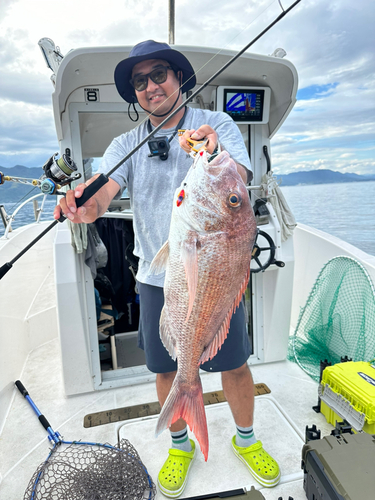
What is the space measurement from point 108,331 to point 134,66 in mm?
2691

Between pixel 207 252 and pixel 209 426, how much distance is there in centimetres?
192

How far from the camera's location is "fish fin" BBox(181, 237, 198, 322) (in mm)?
1309

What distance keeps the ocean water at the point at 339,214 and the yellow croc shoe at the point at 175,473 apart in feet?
13.7

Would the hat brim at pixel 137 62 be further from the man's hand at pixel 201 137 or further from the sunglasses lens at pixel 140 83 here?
the man's hand at pixel 201 137

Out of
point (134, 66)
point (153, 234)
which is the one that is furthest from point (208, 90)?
point (153, 234)

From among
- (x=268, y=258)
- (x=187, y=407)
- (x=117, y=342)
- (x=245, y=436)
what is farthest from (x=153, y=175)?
(x=117, y=342)

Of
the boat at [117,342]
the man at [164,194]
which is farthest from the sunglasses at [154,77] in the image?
the boat at [117,342]

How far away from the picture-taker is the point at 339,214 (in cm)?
1387

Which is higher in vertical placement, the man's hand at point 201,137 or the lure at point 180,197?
the man's hand at point 201,137

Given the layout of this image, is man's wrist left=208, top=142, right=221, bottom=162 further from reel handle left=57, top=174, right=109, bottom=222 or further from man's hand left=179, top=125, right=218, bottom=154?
reel handle left=57, top=174, right=109, bottom=222

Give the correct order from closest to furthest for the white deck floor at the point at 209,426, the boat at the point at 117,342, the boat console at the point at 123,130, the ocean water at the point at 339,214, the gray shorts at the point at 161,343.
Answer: the gray shorts at the point at 161,343, the white deck floor at the point at 209,426, the boat at the point at 117,342, the boat console at the point at 123,130, the ocean water at the point at 339,214

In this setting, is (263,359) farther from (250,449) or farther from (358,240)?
(358,240)

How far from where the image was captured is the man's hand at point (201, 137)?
4.38 feet

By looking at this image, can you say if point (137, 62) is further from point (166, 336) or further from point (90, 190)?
point (166, 336)
